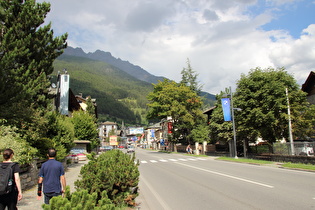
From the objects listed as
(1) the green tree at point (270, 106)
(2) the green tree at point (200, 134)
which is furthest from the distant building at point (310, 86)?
(2) the green tree at point (200, 134)

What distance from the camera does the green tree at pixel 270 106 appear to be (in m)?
22.9

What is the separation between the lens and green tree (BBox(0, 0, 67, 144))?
10.8m

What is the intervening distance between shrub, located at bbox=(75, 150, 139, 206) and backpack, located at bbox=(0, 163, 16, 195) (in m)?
1.70

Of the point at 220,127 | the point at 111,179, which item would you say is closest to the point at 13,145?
the point at 111,179

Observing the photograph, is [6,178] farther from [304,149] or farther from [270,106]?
[270,106]

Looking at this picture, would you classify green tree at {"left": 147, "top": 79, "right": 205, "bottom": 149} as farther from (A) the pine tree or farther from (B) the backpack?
(B) the backpack

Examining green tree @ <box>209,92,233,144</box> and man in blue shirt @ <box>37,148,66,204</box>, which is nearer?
man in blue shirt @ <box>37,148,66,204</box>

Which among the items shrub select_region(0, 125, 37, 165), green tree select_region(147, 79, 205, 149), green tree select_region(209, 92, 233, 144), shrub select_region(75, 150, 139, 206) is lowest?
shrub select_region(75, 150, 139, 206)

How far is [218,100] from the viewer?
3478 centimetres

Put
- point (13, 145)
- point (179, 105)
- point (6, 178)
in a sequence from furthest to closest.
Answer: point (179, 105) → point (13, 145) → point (6, 178)

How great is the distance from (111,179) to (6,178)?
96.0 inches

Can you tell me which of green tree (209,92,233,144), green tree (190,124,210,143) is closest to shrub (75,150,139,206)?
green tree (209,92,233,144)

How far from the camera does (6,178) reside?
4527 mm

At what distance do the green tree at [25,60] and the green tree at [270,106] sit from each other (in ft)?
61.2
